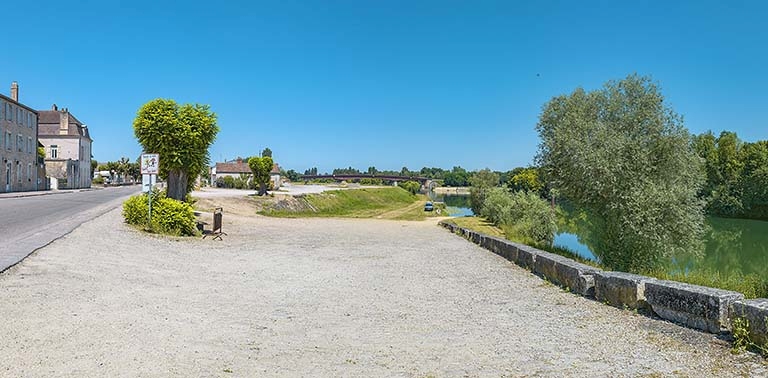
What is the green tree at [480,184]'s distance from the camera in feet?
245

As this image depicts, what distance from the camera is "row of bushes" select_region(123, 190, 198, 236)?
16.7m

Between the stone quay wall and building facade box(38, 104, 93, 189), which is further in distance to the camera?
building facade box(38, 104, 93, 189)

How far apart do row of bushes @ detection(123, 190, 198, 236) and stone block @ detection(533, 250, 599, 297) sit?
11404mm

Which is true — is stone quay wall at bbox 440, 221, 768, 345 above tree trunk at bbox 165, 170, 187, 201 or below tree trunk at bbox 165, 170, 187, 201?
below

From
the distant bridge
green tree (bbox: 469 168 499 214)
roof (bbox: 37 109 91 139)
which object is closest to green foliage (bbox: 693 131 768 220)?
green tree (bbox: 469 168 499 214)

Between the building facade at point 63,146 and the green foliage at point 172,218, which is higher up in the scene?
the building facade at point 63,146

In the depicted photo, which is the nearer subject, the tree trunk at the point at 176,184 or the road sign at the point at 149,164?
the road sign at the point at 149,164

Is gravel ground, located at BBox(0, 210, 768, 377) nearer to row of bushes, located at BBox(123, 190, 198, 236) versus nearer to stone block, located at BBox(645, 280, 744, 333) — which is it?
stone block, located at BBox(645, 280, 744, 333)

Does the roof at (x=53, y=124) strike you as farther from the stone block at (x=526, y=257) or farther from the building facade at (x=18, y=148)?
the stone block at (x=526, y=257)

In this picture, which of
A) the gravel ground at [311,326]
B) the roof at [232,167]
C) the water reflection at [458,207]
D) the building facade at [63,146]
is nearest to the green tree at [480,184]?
the water reflection at [458,207]

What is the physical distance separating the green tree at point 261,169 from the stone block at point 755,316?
49210 mm

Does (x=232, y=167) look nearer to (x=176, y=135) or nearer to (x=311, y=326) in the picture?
(x=176, y=135)

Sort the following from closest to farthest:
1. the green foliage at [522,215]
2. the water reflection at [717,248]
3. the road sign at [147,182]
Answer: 1. the road sign at [147,182]
2. the water reflection at [717,248]
3. the green foliage at [522,215]

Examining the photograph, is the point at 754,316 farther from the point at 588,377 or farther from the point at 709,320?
the point at 588,377
